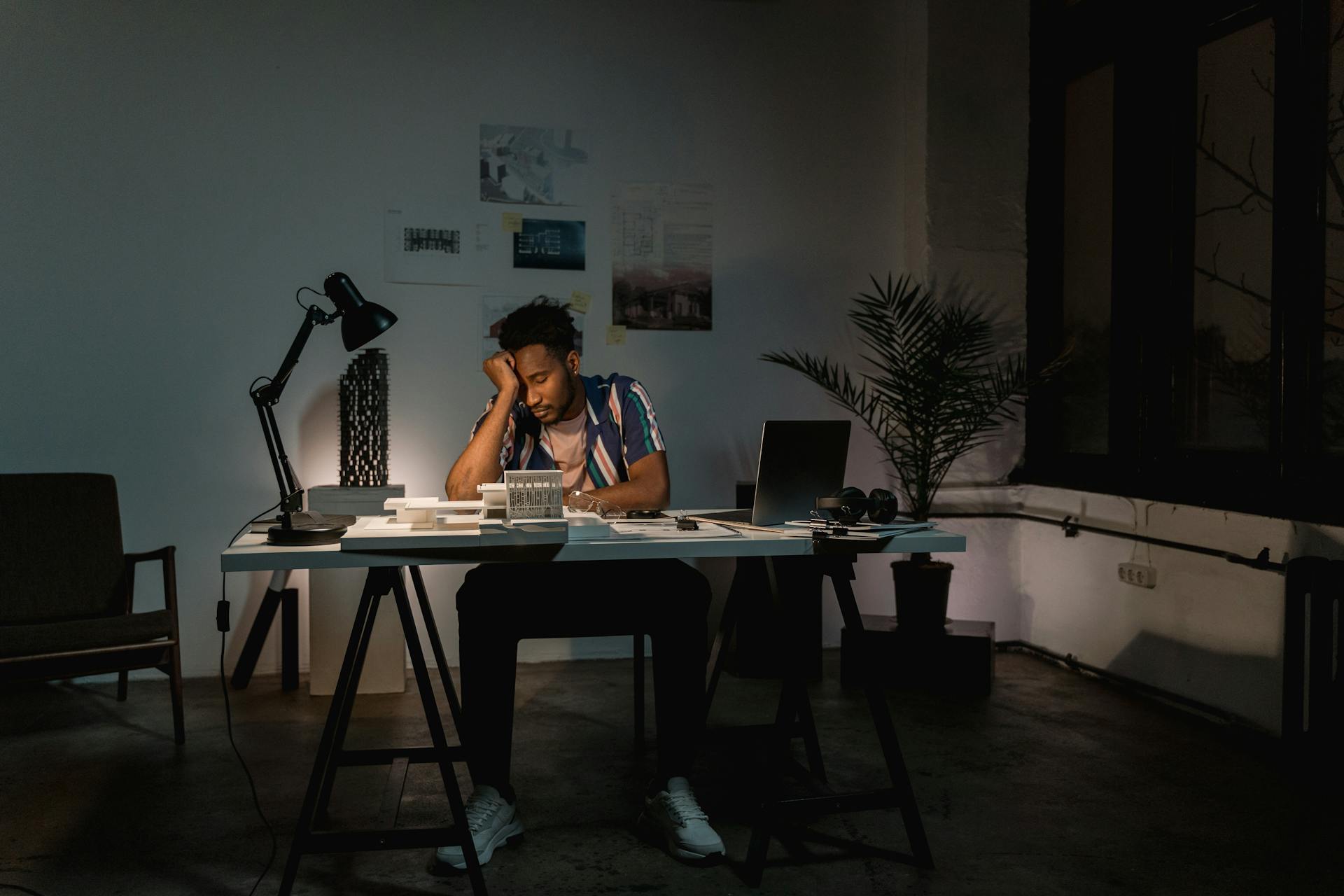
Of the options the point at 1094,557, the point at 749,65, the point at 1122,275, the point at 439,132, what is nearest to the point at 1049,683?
the point at 1094,557

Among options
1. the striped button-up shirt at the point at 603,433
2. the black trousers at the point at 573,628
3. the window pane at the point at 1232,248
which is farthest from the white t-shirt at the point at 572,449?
the window pane at the point at 1232,248

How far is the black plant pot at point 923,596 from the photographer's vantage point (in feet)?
12.4

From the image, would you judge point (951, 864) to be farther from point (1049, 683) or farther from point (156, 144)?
point (156, 144)

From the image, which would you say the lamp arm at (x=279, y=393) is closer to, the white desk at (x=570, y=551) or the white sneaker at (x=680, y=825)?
the white desk at (x=570, y=551)

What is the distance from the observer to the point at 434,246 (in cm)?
402

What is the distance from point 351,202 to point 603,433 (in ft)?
5.41

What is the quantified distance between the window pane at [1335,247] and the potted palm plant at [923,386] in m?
1.04

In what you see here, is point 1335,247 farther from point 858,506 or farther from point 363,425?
point 363,425

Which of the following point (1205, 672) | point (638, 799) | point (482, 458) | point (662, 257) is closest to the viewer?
point (638, 799)

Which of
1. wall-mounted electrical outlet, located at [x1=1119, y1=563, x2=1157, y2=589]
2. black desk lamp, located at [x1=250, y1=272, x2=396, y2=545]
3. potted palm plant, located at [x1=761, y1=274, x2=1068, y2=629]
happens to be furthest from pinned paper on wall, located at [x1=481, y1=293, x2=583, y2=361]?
wall-mounted electrical outlet, located at [x1=1119, y1=563, x2=1157, y2=589]

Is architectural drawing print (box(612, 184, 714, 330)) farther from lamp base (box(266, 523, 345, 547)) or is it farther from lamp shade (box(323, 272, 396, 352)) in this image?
lamp base (box(266, 523, 345, 547))

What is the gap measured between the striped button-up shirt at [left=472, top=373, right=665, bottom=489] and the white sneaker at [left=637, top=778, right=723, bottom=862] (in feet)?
3.35

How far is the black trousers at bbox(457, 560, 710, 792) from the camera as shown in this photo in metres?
2.25

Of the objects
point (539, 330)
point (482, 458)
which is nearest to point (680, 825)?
Result: point (482, 458)
